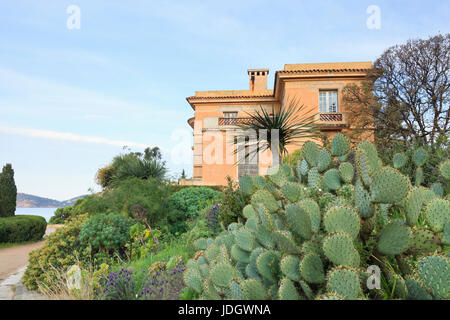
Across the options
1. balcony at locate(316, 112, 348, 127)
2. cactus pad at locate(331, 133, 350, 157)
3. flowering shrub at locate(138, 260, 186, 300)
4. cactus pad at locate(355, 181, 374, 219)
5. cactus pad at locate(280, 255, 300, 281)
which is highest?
→ balcony at locate(316, 112, 348, 127)

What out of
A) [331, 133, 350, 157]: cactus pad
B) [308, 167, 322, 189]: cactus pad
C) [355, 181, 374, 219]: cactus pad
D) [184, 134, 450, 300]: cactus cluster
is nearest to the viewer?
[184, 134, 450, 300]: cactus cluster

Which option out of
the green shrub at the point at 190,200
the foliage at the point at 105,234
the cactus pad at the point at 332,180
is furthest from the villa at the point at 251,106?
the cactus pad at the point at 332,180

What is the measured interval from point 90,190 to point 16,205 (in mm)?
3570

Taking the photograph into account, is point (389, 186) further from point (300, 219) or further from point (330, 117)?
point (330, 117)

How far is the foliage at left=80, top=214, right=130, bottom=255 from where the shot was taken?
6.41 metres

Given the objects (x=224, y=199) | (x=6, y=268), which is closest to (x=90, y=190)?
(x=6, y=268)

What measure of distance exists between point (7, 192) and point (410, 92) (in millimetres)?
18111

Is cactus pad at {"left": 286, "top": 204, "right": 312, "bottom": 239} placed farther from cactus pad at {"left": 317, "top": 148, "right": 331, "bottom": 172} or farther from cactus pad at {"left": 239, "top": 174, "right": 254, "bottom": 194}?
cactus pad at {"left": 239, "top": 174, "right": 254, "bottom": 194}

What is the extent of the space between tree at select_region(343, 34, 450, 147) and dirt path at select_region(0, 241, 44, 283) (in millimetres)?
13350

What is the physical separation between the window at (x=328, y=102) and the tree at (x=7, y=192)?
50.5 ft

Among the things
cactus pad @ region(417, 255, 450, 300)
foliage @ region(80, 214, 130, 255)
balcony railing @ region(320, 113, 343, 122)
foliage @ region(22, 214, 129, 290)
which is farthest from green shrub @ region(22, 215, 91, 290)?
balcony railing @ region(320, 113, 343, 122)

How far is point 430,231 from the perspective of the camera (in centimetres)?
215

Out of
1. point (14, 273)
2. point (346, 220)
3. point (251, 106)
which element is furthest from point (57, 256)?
point (251, 106)

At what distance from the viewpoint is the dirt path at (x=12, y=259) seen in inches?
304
